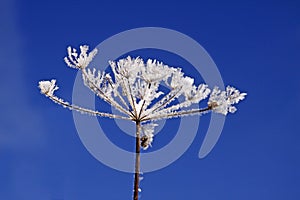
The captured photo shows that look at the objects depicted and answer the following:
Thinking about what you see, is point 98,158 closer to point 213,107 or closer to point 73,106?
point 73,106

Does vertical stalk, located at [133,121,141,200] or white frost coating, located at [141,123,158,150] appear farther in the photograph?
white frost coating, located at [141,123,158,150]

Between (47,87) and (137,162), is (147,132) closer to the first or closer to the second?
(137,162)

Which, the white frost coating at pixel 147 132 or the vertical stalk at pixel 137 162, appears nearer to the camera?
the vertical stalk at pixel 137 162

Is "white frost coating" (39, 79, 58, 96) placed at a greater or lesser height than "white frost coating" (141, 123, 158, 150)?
greater

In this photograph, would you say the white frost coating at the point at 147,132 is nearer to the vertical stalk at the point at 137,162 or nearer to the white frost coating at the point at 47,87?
the vertical stalk at the point at 137,162

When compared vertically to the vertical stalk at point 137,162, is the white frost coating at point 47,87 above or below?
above

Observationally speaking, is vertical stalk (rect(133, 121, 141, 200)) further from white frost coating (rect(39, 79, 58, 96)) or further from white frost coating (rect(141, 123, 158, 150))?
white frost coating (rect(39, 79, 58, 96))

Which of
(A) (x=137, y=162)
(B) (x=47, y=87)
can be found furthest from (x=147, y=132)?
(B) (x=47, y=87)

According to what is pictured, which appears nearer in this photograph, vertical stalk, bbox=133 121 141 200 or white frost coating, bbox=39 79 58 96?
vertical stalk, bbox=133 121 141 200

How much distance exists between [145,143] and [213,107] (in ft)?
4.90

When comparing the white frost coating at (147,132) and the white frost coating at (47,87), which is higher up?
the white frost coating at (47,87)

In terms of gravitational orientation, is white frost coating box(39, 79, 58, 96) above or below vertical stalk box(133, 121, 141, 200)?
above

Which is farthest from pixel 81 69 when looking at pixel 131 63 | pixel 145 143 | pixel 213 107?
pixel 213 107

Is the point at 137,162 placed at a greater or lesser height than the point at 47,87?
lesser
